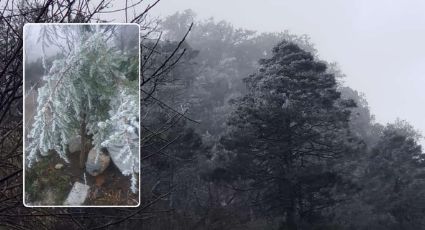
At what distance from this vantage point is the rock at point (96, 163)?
1.93 meters

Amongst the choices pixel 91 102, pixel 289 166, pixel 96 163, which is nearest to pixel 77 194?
pixel 96 163

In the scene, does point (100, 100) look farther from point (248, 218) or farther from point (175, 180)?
point (175, 180)

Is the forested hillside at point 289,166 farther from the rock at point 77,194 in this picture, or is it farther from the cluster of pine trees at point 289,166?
the rock at point 77,194

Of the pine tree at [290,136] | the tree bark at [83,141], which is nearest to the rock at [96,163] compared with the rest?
the tree bark at [83,141]

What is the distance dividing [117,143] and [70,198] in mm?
223

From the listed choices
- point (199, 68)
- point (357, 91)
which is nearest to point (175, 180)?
point (199, 68)

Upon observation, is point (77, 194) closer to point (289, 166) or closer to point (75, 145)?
point (75, 145)

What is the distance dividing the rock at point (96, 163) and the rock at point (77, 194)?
56mm

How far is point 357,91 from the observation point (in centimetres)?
4741

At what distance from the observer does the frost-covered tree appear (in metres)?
1.91

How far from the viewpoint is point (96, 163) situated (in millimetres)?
1938

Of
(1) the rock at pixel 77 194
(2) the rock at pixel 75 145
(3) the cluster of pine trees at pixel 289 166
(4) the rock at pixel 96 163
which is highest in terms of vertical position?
(3) the cluster of pine trees at pixel 289 166

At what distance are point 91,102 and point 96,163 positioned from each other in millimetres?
204

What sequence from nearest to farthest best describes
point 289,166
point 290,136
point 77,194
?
point 77,194
point 289,166
point 290,136
